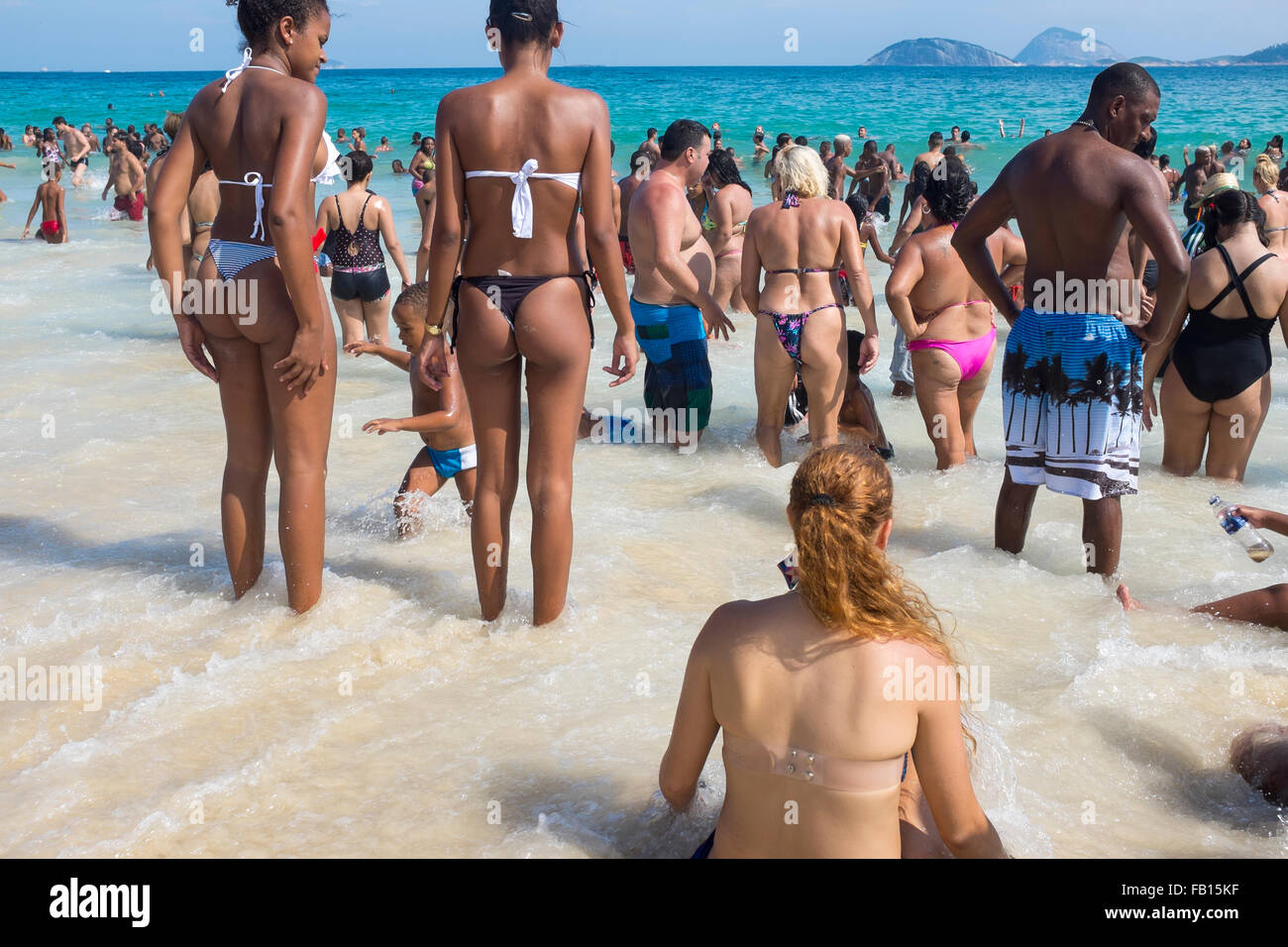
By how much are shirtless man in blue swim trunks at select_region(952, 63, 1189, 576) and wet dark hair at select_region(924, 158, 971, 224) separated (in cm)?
128

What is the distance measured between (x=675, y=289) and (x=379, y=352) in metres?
2.02

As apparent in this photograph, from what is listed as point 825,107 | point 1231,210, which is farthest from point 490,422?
point 825,107

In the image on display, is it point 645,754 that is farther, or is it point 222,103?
point 222,103

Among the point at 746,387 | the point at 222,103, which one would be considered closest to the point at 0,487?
the point at 222,103

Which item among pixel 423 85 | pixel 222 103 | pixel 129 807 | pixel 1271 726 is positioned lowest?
pixel 129 807

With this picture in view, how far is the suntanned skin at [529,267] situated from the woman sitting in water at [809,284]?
7.55 ft

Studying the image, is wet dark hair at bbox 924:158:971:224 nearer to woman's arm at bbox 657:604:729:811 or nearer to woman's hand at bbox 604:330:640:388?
woman's hand at bbox 604:330:640:388

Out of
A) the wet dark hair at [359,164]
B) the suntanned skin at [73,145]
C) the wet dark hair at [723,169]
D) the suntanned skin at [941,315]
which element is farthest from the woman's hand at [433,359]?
the suntanned skin at [73,145]

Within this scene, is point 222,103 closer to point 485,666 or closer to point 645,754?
point 485,666

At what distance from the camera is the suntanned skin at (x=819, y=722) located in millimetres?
2064

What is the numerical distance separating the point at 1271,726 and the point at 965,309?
3200mm

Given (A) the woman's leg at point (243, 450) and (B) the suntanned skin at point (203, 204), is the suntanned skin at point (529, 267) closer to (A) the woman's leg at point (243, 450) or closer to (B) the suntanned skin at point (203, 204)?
(A) the woman's leg at point (243, 450)

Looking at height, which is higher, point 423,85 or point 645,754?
point 423,85
